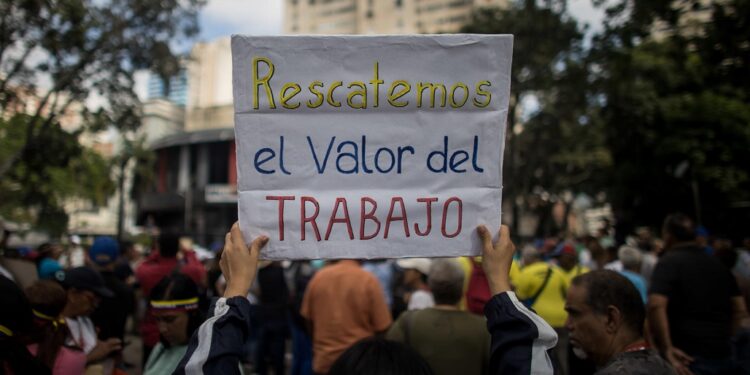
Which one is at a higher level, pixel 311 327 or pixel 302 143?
pixel 302 143

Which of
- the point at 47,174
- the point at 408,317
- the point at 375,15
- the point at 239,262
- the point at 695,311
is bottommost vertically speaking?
the point at 695,311

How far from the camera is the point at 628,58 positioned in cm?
1094

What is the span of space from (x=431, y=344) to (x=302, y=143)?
1608 millimetres

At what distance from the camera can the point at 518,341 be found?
6.48ft

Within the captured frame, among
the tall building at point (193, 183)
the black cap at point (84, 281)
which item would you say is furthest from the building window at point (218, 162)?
the black cap at point (84, 281)

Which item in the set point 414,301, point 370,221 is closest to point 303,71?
point 370,221

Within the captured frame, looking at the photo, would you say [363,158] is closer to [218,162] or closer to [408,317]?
[408,317]

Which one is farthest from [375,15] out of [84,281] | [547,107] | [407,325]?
[407,325]

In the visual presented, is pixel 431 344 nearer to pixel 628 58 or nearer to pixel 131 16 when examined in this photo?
pixel 628 58

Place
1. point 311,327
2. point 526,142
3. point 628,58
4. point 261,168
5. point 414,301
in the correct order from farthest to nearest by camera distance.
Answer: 1. point 526,142
2. point 628,58
3. point 414,301
4. point 311,327
5. point 261,168

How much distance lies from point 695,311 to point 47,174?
13.6m

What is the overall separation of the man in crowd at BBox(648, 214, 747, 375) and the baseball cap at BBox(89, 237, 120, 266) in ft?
13.9

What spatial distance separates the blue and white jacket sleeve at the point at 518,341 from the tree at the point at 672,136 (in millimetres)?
9775

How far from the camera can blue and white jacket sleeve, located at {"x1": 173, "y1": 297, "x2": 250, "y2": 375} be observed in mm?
1860
